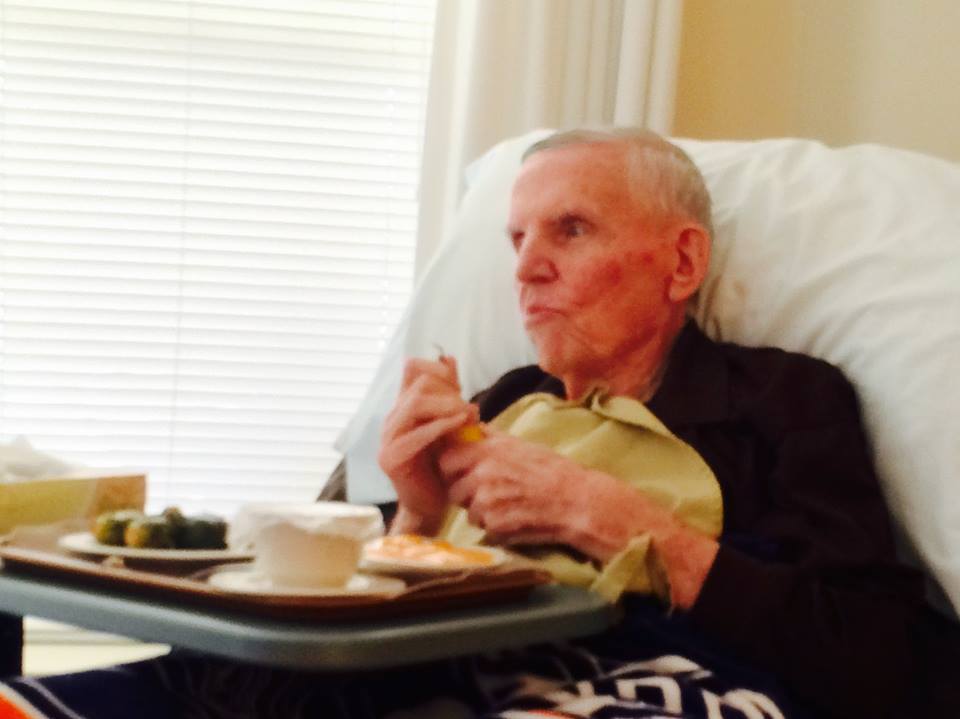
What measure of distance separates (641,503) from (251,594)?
45 cm

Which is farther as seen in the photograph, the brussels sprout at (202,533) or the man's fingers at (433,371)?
the man's fingers at (433,371)

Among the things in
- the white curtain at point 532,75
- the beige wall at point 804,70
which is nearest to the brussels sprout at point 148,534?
the white curtain at point 532,75

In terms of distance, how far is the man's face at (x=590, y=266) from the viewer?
1331mm

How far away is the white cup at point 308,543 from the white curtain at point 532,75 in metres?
1.17

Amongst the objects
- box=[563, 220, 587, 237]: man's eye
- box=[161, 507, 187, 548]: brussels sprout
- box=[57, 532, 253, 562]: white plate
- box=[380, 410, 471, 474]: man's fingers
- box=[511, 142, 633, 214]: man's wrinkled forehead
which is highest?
box=[511, 142, 633, 214]: man's wrinkled forehead

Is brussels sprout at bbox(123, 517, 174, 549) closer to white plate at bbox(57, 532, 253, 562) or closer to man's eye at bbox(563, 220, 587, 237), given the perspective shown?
white plate at bbox(57, 532, 253, 562)

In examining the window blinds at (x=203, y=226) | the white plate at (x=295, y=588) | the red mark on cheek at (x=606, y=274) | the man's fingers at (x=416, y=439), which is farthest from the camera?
the window blinds at (x=203, y=226)

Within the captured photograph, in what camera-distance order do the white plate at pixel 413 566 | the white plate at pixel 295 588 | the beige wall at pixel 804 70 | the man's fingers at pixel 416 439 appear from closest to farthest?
the white plate at pixel 295 588, the white plate at pixel 413 566, the man's fingers at pixel 416 439, the beige wall at pixel 804 70

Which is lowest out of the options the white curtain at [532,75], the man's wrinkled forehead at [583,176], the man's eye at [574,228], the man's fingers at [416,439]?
the man's fingers at [416,439]

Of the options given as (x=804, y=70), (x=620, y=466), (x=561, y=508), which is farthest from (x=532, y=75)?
(x=561, y=508)

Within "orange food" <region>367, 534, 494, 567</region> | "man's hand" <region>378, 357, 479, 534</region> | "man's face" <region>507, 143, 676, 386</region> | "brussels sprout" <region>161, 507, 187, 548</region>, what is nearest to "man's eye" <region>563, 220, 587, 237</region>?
"man's face" <region>507, 143, 676, 386</region>

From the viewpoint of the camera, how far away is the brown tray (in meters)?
0.80

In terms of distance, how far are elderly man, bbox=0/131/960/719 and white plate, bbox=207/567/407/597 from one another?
14cm

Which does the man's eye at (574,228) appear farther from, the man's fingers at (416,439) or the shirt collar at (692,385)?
the man's fingers at (416,439)
